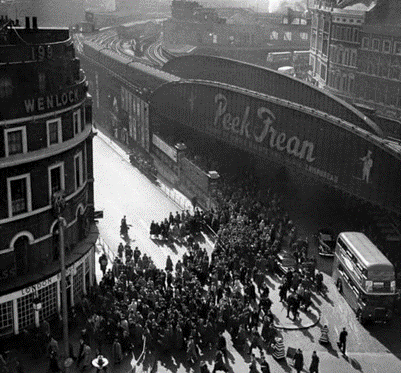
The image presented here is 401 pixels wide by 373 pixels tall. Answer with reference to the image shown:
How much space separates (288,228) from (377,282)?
12371 millimetres

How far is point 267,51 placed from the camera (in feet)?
424

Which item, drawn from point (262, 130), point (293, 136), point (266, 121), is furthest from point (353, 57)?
point (293, 136)

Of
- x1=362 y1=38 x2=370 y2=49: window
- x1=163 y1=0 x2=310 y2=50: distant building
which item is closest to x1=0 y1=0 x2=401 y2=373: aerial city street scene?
x1=362 y1=38 x2=370 y2=49: window

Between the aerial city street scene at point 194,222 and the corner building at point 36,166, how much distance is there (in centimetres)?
9

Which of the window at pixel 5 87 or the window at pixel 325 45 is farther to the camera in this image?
A: the window at pixel 325 45

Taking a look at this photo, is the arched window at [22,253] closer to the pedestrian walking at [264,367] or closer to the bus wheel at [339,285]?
the pedestrian walking at [264,367]

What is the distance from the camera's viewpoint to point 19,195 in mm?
33281

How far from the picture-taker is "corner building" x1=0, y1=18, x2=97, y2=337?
32.4m

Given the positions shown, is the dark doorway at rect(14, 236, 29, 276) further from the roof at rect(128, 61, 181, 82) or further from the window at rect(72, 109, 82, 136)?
the roof at rect(128, 61, 181, 82)

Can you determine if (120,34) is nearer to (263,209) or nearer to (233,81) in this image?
(233,81)

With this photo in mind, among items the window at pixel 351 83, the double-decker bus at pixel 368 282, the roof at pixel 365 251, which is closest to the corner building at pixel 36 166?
the double-decker bus at pixel 368 282

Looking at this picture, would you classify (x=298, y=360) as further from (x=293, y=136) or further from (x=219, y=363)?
(x=293, y=136)

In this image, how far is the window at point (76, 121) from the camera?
120 feet

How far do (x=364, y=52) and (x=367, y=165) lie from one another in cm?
3895
